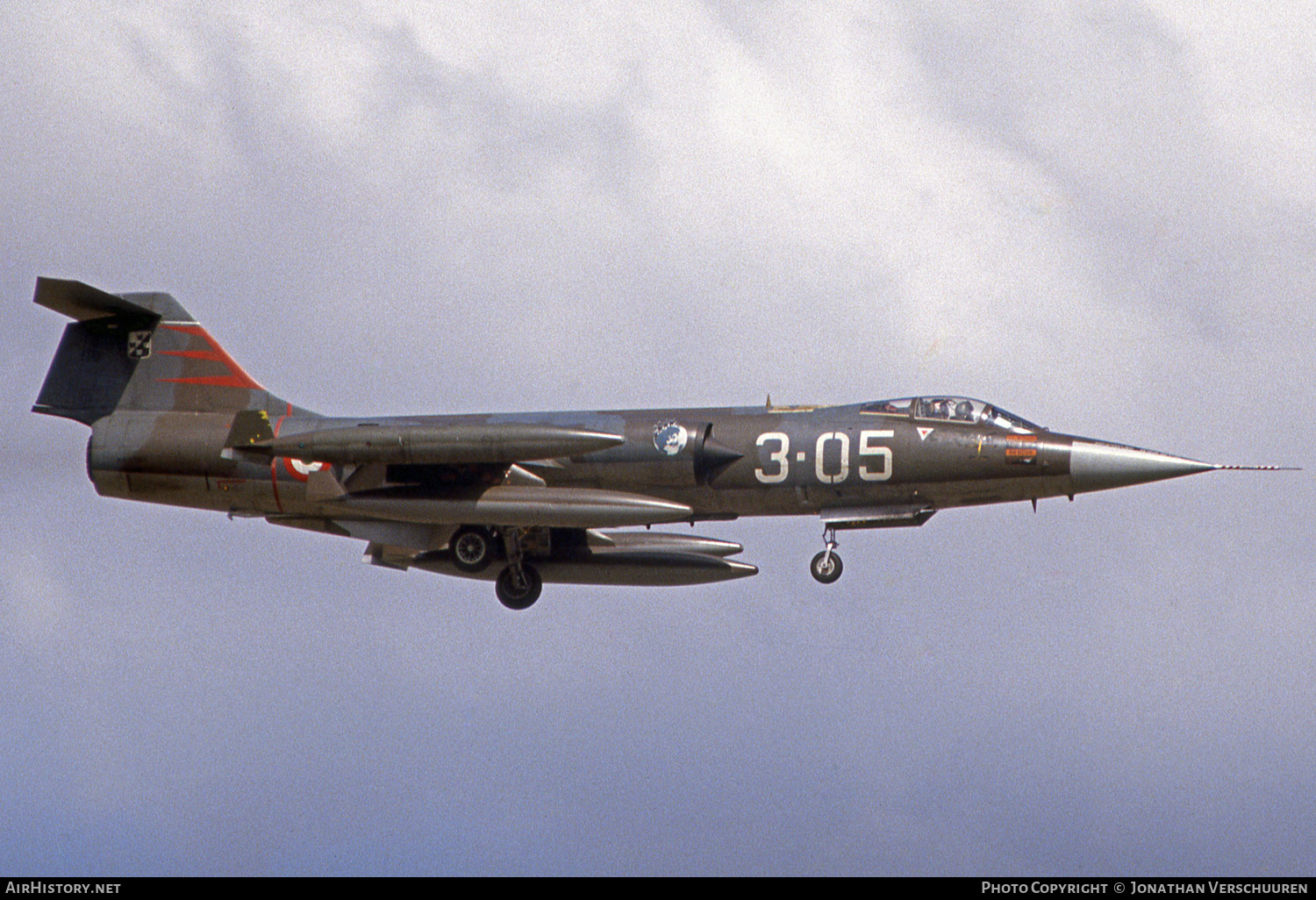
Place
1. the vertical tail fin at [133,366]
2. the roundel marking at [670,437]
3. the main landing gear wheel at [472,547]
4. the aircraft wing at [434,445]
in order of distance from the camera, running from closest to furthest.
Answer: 1. the aircraft wing at [434,445]
2. the roundel marking at [670,437]
3. the main landing gear wheel at [472,547]
4. the vertical tail fin at [133,366]

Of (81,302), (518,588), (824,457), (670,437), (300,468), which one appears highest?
(81,302)

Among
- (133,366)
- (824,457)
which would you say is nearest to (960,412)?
(824,457)

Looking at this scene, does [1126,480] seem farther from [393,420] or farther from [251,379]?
[251,379]

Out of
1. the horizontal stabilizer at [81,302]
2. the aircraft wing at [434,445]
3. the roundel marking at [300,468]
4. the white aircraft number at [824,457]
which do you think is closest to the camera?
the aircraft wing at [434,445]

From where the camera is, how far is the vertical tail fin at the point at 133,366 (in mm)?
27953

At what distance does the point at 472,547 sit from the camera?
2784 centimetres

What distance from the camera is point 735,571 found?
28172mm

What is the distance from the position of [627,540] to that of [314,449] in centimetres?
613

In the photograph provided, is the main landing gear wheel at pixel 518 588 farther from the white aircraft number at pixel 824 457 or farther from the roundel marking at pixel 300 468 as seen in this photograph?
the white aircraft number at pixel 824 457

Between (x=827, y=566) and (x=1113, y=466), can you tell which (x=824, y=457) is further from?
(x=1113, y=466)

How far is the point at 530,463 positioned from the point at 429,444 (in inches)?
80.4

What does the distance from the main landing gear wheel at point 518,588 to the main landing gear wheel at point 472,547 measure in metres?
0.45

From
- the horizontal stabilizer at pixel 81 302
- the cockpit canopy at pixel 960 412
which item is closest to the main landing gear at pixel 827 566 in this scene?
the cockpit canopy at pixel 960 412
